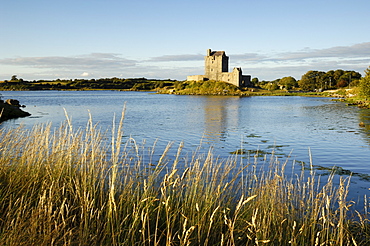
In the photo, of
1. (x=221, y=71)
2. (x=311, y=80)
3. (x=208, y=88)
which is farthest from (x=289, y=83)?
(x=208, y=88)

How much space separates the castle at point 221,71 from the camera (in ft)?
438

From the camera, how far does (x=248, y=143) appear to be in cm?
2066

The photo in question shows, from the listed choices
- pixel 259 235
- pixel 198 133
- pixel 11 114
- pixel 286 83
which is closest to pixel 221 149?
pixel 198 133

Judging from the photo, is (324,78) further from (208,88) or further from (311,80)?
(208,88)

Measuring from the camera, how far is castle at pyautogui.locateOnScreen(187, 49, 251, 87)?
134m

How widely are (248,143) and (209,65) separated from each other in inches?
4800

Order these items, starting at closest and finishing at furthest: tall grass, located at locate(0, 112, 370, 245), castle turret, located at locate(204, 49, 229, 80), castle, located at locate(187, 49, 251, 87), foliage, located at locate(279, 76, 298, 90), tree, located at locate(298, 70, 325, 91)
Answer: tall grass, located at locate(0, 112, 370, 245), castle, located at locate(187, 49, 251, 87), castle turret, located at locate(204, 49, 229, 80), tree, located at locate(298, 70, 325, 91), foliage, located at locate(279, 76, 298, 90)

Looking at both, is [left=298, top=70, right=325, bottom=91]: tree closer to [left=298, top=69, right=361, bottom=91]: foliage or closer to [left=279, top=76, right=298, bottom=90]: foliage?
[left=298, top=69, right=361, bottom=91]: foliage

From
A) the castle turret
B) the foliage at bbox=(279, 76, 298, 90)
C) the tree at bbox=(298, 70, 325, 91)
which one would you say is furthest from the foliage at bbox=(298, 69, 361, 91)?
the castle turret

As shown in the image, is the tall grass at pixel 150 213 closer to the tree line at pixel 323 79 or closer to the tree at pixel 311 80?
the tree line at pixel 323 79

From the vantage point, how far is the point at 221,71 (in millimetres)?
136875

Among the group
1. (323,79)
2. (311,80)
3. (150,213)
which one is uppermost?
(323,79)

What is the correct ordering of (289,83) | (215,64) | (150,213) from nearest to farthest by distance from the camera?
(150,213)
(215,64)
(289,83)

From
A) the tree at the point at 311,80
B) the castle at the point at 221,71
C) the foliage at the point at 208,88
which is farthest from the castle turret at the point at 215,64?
the tree at the point at 311,80
